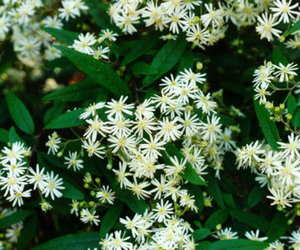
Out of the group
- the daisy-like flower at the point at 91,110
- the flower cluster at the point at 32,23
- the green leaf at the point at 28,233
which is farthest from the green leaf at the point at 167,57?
the green leaf at the point at 28,233

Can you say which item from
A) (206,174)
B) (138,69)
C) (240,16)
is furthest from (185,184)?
(240,16)

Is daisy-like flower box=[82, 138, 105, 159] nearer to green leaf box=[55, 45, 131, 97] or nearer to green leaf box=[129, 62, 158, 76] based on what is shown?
green leaf box=[55, 45, 131, 97]

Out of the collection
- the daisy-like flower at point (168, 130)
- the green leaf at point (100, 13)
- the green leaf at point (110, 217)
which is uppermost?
the green leaf at point (100, 13)

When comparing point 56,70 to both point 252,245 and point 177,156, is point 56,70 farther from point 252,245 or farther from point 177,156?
point 252,245

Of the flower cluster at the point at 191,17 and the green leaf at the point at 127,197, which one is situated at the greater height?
the flower cluster at the point at 191,17

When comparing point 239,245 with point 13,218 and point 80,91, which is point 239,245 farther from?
point 13,218

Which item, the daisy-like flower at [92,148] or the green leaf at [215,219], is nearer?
the daisy-like flower at [92,148]

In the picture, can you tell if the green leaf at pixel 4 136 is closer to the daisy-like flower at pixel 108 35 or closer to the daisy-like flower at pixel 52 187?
the daisy-like flower at pixel 52 187
